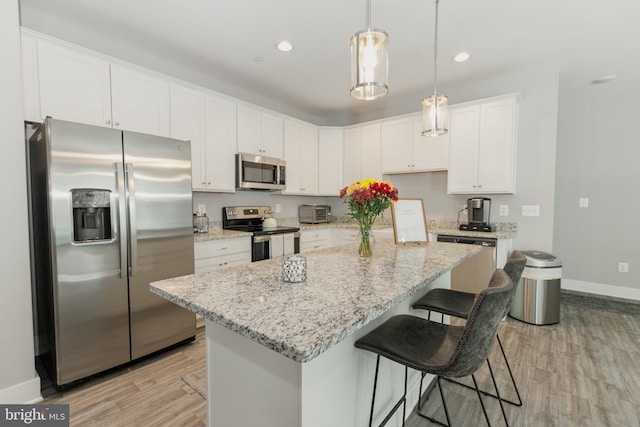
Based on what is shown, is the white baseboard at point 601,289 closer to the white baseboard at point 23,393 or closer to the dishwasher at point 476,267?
the dishwasher at point 476,267

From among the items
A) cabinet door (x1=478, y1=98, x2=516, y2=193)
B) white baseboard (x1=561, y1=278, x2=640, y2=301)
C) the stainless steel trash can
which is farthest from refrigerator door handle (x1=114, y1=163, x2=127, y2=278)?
white baseboard (x1=561, y1=278, x2=640, y2=301)

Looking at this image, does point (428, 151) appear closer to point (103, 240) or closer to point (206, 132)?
point (206, 132)

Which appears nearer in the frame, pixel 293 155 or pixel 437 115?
pixel 437 115

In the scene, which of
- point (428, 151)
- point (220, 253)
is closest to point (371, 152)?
point (428, 151)

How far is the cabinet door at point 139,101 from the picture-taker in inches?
97.8

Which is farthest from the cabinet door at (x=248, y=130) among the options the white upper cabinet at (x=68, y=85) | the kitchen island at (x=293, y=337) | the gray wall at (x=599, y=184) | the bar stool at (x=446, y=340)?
the gray wall at (x=599, y=184)

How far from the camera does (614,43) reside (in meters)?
2.67

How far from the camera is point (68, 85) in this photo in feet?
7.28

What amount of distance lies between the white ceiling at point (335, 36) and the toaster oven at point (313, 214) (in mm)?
1775

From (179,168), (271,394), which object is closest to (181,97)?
(179,168)

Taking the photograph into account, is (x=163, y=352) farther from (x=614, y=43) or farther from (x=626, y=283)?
(x=626, y=283)

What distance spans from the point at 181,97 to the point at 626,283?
5897 millimetres

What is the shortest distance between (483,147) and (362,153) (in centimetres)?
164

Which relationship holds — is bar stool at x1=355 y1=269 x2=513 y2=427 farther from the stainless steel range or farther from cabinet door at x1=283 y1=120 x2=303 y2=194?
cabinet door at x1=283 y1=120 x2=303 y2=194
